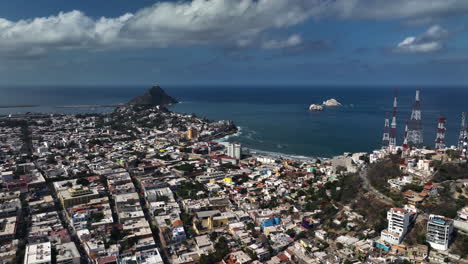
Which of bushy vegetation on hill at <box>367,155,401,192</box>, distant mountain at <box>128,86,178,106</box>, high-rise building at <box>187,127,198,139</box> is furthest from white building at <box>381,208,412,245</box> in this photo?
distant mountain at <box>128,86,178,106</box>

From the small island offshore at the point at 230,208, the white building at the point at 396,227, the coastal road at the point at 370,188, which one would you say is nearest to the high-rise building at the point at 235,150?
the small island offshore at the point at 230,208

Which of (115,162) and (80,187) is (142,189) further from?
(115,162)

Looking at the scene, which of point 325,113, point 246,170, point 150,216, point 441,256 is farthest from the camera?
point 325,113

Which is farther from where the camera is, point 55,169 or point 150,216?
point 55,169

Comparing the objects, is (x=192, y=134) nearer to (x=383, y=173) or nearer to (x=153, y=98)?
(x=383, y=173)

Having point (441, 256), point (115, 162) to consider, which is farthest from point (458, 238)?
point (115, 162)

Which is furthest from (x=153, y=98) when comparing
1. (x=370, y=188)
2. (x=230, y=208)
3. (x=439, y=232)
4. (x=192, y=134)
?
(x=439, y=232)

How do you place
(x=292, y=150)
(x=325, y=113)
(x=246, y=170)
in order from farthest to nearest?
(x=325, y=113) < (x=292, y=150) < (x=246, y=170)
